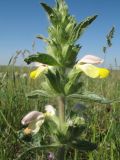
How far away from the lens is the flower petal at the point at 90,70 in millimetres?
1059

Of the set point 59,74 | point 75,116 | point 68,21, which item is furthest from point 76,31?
point 75,116

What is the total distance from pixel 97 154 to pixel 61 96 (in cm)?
97

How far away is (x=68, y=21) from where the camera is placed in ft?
3.61

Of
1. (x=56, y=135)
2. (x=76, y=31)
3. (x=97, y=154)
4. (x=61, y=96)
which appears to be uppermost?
(x=76, y=31)

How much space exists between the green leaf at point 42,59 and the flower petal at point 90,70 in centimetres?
9

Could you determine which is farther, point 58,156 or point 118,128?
point 118,128

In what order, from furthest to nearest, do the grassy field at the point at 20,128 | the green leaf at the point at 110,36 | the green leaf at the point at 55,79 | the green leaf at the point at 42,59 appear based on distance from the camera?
the green leaf at the point at 110,36
the grassy field at the point at 20,128
the green leaf at the point at 55,79
the green leaf at the point at 42,59

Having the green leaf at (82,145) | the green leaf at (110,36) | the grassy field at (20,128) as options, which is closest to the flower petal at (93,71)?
the green leaf at (82,145)

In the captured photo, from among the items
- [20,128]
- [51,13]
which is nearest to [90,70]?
[51,13]

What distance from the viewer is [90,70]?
1.09 m

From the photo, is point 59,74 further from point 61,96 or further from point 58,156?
point 58,156

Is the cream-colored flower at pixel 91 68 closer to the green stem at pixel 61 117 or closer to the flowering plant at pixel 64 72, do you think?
the flowering plant at pixel 64 72

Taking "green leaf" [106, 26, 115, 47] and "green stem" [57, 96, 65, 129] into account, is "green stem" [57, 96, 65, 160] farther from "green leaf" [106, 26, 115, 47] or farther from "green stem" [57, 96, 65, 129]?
"green leaf" [106, 26, 115, 47]

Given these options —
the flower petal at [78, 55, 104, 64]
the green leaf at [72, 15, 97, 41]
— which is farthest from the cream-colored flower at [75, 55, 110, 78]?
the green leaf at [72, 15, 97, 41]
